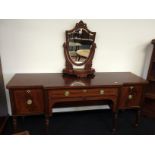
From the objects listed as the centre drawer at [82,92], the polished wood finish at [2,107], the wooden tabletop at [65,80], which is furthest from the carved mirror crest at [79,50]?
the polished wood finish at [2,107]

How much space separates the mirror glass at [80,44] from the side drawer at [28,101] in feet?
2.19

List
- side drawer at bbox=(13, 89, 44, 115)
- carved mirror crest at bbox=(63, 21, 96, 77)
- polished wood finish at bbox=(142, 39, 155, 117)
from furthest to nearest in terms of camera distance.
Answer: polished wood finish at bbox=(142, 39, 155, 117) < carved mirror crest at bbox=(63, 21, 96, 77) < side drawer at bbox=(13, 89, 44, 115)

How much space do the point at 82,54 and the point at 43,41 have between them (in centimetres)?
53

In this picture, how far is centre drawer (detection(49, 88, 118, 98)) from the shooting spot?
5.20 ft

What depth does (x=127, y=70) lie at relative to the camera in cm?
221

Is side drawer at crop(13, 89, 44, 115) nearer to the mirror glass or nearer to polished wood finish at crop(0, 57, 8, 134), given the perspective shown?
polished wood finish at crop(0, 57, 8, 134)

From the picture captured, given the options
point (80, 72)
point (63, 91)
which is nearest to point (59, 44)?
point (80, 72)

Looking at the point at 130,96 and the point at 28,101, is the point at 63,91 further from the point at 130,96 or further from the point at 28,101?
the point at 130,96

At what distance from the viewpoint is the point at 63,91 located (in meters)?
1.59

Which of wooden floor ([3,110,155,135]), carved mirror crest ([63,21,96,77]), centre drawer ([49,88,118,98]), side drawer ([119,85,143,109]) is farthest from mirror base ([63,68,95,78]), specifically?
wooden floor ([3,110,155,135])

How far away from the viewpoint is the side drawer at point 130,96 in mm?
1753

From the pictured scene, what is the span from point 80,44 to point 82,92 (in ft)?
2.17

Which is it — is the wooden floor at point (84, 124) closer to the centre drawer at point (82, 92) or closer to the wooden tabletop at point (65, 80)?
the centre drawer at point (82, 92)
